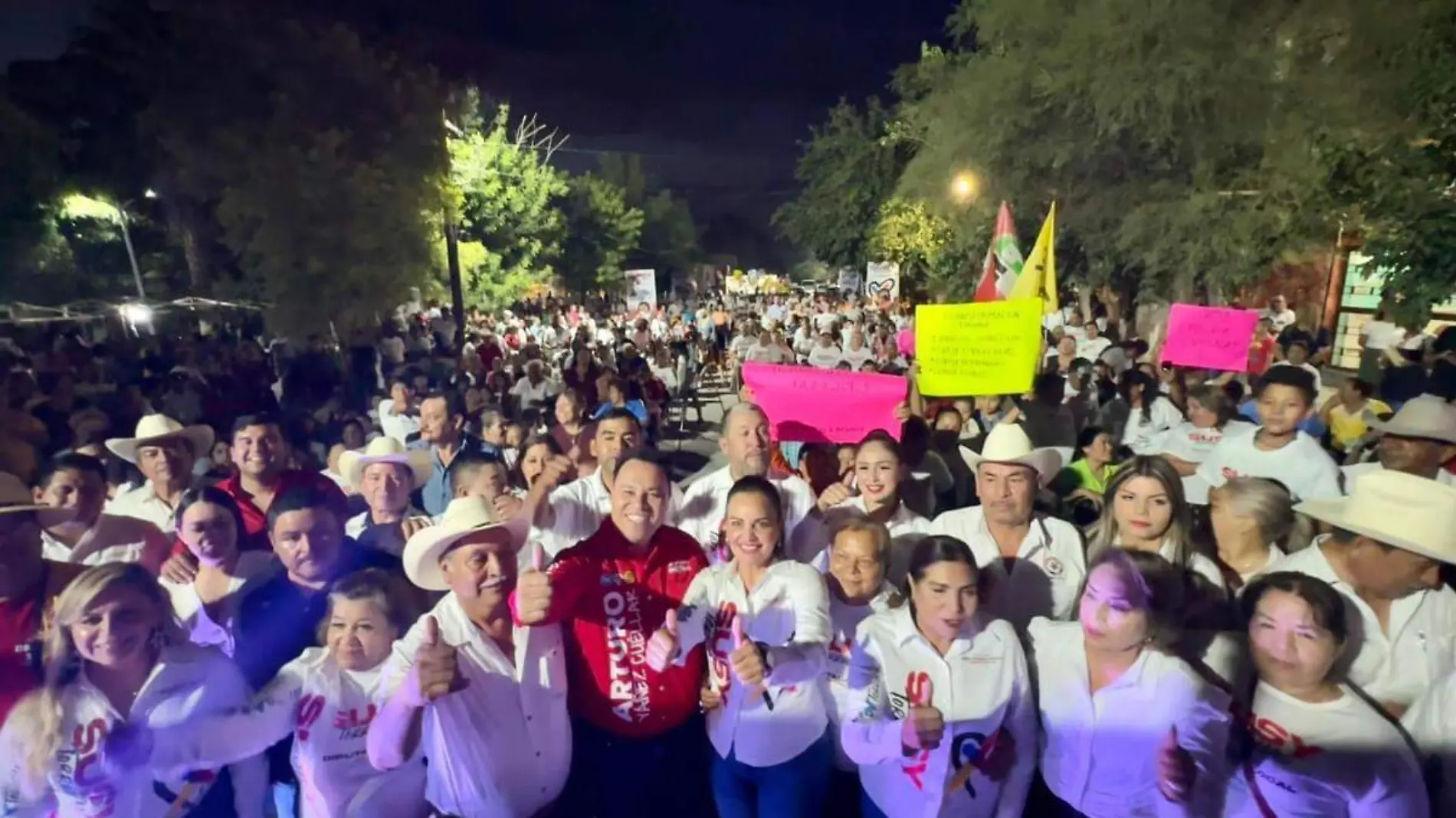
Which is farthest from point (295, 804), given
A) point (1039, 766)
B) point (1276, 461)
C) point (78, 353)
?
point (78, 353)

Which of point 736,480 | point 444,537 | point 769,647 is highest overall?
point 444,537

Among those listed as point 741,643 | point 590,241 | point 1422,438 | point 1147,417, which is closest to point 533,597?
point 741,643

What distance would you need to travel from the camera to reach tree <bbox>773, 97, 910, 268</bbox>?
3142cm

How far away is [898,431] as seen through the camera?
527 centimetres

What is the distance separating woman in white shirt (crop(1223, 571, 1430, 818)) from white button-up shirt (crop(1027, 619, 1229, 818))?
0.12 metres

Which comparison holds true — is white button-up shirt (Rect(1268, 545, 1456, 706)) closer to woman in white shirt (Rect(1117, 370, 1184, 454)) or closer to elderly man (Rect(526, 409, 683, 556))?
elderly man (Rect(526, 409, 683, 556))

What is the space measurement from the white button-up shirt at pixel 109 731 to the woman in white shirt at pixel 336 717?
69 millimetres

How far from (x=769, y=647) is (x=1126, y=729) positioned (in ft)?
3.84

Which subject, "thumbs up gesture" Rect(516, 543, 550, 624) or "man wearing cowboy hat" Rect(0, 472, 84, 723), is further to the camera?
"man wearing cowboy hat" Rect(0, 472, 84, 723)

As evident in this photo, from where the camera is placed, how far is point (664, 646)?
2.95 meters

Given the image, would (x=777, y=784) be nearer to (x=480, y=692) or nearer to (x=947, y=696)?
(x=947, y=696)

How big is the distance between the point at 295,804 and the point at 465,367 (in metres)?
9.73

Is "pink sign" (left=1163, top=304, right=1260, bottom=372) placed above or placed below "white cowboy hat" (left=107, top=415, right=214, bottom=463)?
above

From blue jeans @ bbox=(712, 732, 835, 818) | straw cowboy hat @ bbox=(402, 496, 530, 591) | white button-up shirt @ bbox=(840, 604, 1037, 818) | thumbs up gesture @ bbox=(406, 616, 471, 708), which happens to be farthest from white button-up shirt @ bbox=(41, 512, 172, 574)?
white button-up shirt @ bbox=(840, 604, 1037, 818)
